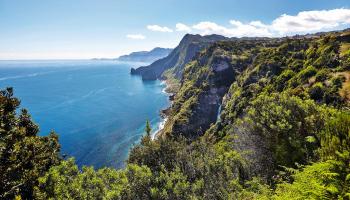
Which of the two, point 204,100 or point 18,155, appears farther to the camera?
point 204,100

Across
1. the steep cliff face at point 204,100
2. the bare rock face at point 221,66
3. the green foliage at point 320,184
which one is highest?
the bare rock face at point 221,66

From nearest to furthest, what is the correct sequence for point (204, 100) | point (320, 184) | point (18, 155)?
point (320, 184) → point (18, 155) → point (204, 100)

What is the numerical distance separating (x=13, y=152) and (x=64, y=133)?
10998cm

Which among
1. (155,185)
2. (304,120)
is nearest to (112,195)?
(155,185)

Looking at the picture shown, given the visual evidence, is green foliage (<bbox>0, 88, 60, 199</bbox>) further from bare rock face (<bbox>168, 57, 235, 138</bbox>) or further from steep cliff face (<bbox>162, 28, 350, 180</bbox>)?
bare rock face (<bbox>168, 57, 235, 138</bbox>)

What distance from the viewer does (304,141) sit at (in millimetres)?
31906

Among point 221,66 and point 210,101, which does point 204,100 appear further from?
point 221,66

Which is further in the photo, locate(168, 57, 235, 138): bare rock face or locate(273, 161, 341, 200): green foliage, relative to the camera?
locate(168, 57, 235, 138): bare rock face

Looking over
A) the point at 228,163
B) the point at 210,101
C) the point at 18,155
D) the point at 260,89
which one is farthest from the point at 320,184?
the point at 210,101

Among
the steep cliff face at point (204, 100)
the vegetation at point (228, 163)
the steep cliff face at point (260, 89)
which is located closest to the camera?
the vegetation at point (228, 163)

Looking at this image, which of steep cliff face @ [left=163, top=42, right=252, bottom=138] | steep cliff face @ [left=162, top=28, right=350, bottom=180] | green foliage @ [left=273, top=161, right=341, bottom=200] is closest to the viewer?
green foliage @ [left=273, top=161, right=341, bottom=200]

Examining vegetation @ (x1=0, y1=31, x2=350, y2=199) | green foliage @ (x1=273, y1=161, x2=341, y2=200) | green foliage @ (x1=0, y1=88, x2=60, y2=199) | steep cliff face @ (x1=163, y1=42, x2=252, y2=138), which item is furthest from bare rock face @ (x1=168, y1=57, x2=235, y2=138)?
green foliage @ (x1=273, y1=161, x2=341, y2=200)

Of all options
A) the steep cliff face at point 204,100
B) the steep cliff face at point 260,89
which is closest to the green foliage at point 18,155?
the steep cliff face at point 260,89

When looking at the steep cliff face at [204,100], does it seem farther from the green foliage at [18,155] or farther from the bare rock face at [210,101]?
the green foliage at [18,155]
